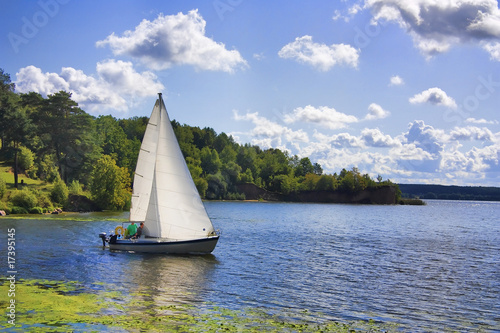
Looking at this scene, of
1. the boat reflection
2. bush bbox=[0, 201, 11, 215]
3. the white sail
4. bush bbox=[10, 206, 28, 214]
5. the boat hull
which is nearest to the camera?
the boat reflection

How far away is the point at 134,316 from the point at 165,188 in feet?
65.9

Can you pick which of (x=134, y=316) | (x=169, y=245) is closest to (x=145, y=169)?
(x=169, y=245)

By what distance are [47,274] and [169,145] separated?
14.7m

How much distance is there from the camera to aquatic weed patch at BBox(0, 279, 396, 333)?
18359 mm

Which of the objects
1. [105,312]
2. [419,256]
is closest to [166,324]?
[105,312]

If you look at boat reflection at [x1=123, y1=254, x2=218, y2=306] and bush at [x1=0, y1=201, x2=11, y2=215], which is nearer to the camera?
boat reflection at [x1=123, y1=254, x2=218, y2=306]

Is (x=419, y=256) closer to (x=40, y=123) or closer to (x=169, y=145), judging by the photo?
(x=169, y=145)

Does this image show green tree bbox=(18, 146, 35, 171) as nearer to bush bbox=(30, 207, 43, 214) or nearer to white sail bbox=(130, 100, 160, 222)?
bush bbox=(30, 207, 43, 214)

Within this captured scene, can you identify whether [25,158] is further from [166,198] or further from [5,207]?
[166,198]

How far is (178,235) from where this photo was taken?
131 feet

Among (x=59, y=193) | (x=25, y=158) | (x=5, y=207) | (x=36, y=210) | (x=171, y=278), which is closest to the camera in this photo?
(x=171, y=278)

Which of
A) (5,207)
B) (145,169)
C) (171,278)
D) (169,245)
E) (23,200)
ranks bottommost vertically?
(171,278)

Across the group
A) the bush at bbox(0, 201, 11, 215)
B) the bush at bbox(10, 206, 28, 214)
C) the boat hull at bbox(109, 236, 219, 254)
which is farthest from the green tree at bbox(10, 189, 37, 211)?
the boat hull at bbox(109, 236, 219, 254)

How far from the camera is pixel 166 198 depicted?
129 ft
